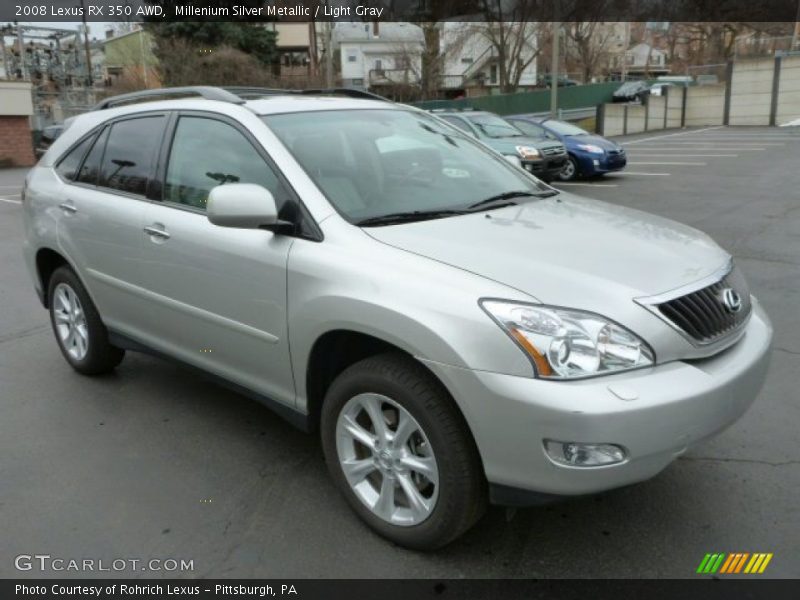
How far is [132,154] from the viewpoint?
13.4 feet

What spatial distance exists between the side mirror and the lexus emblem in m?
1.81

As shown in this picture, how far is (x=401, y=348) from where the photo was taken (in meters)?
2.57

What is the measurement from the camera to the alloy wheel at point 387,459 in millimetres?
2668

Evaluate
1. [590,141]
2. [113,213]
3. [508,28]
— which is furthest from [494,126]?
[508,28]

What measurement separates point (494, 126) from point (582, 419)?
1371 centimetres

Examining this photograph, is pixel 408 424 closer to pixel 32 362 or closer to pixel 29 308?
pixel 32 362

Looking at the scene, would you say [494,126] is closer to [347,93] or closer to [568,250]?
[347,93]

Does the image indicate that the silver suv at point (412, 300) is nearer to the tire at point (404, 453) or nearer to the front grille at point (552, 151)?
the tire at point (404, 453)

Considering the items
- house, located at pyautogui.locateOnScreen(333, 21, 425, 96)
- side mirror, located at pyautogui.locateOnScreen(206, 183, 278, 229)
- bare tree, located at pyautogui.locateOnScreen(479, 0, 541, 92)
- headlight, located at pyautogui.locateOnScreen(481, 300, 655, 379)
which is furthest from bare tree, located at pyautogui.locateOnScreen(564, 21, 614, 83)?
headlight, located at pyautogui.locateOnScreen(481, 300, 655, 379)

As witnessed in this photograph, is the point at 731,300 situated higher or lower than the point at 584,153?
higher

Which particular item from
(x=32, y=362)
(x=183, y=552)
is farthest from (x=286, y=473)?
(x=32, y=362)

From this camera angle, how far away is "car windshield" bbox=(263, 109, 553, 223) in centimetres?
320

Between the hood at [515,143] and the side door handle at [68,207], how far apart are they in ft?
34.3

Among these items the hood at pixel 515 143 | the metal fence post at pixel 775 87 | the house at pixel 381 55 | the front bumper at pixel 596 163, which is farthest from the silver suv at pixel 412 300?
the house at pixel 381 55
